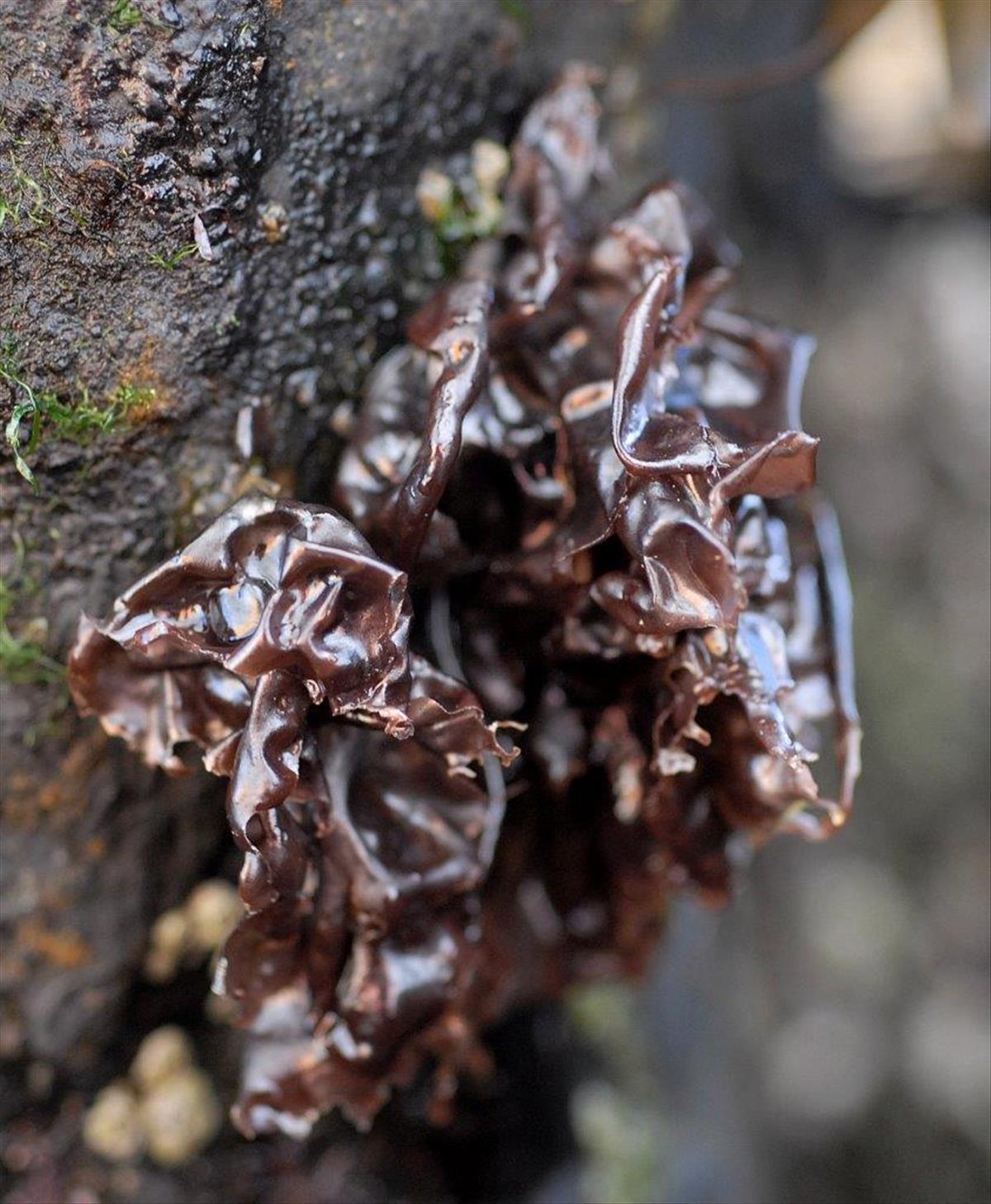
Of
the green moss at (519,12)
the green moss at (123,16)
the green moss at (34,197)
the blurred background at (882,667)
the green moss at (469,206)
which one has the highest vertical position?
the green moss at (123,16)

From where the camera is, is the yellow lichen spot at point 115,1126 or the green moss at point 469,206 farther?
the yellow lichen spot at point 115,1126

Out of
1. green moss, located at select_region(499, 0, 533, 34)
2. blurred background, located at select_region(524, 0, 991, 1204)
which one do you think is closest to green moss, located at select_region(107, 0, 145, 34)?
green moss, located at select_region(499, 0, 533, 34)

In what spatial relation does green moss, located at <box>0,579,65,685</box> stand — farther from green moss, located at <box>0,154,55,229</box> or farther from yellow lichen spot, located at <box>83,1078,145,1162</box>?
yellow lichen spot, located at <box>83,1078,145,1162</box>

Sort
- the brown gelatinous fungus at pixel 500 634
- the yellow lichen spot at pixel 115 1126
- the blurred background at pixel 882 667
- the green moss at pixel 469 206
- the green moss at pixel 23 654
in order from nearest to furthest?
1. the brown gelatinous fungus at pixel 500 634
2. the green moss at pixel 23 654
3. the green moss at pixel 469 206
4. the yellow lichen spot at pixel 115 1126
5. the blurred background at pixel 882 667

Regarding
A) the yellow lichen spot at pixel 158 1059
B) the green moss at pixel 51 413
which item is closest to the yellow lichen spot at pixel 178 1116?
the yellow lichen spot at pixel 158 1059

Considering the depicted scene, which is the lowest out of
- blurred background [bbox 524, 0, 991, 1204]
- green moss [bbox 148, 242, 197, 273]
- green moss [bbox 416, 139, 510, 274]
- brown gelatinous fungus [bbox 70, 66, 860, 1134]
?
blurred background [bbox 524, 0, 991, 1204]

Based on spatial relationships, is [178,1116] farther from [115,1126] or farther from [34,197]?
[34,197]

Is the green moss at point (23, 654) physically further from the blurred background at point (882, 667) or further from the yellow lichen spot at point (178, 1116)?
the blurred background at point (882, 667)

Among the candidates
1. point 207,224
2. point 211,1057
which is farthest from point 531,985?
point 207,224

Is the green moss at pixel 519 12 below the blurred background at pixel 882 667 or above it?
above
